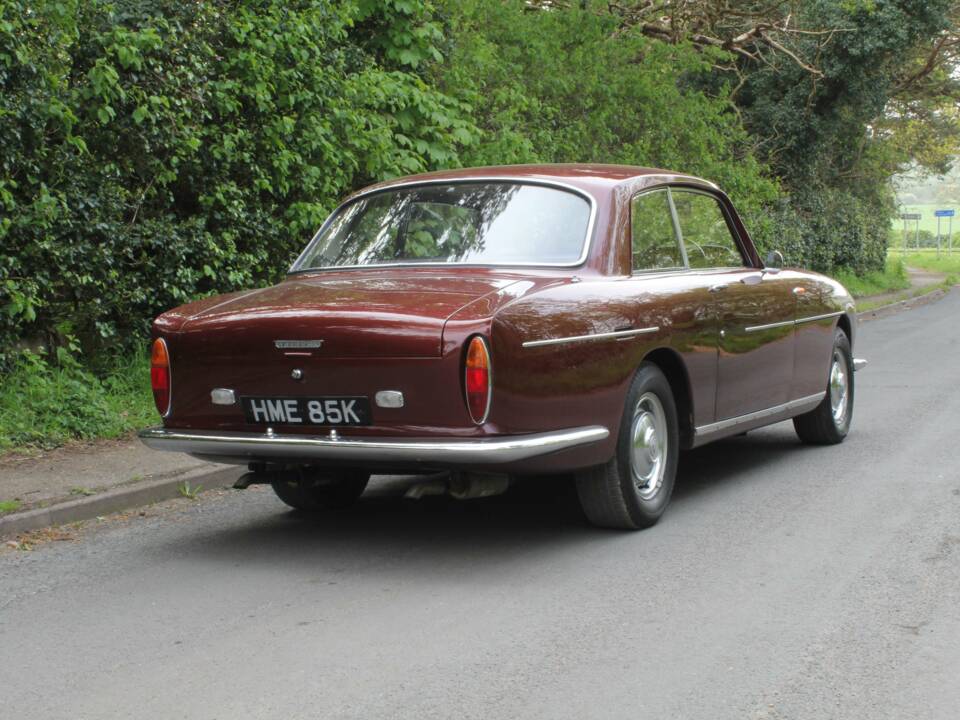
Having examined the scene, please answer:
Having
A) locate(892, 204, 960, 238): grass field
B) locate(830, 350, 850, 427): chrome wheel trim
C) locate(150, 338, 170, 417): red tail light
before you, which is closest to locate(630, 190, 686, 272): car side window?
locate(150, 338, 170, 417): red tail light

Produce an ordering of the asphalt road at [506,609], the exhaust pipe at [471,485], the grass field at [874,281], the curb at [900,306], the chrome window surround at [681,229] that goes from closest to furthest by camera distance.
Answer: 1. the asphalt road at [506,609]
2. the exhaust pipe at [471,485]
3. the chrome window surround at [681,229]
4. the curb at [900,306]
5. the grass field at [874,281]

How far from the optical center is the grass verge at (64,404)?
27.5ft

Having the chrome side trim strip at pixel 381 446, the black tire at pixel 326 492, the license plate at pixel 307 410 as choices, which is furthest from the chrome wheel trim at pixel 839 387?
the license plate at pixel 307 410

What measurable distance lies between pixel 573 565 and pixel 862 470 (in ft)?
9.76

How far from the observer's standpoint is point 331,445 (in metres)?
5.40

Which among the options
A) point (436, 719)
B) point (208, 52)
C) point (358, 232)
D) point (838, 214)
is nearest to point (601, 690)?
point (436, 719)

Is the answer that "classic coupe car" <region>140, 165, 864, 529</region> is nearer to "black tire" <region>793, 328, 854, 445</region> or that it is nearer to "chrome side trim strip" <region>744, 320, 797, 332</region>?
"chrome side trim strip" <region>744, 320, 797, 332</region>

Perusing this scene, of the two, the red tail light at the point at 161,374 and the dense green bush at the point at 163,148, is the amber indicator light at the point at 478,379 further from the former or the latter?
the dense green bush at the point at 163,148

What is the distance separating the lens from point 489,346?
17.1ft

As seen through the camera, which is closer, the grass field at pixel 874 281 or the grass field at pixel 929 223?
the grass field at pixel 874 281

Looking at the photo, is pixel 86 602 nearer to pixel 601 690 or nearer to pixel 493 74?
pixel 601 690

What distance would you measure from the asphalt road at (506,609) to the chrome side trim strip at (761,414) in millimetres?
405

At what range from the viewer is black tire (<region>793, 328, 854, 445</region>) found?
8758 millimetres

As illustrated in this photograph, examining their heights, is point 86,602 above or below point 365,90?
below
